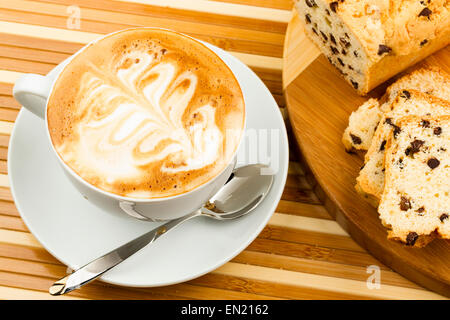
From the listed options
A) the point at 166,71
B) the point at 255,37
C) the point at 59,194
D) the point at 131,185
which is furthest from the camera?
the point at 255,37

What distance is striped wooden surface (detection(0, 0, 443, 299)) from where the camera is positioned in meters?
1.45

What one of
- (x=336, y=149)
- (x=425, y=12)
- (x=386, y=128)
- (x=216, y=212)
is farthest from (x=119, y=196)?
(x=425, y=12)

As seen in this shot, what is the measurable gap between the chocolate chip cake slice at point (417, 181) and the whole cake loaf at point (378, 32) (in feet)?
0.67

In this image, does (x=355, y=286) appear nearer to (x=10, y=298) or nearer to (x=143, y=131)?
(x=143, y=131)

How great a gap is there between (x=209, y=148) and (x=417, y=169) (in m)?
0.60

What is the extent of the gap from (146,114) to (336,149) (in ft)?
1.91

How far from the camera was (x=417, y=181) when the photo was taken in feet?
4.66

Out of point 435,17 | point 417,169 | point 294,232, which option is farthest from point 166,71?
point 435,17

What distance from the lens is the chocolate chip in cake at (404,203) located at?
138 centimetres

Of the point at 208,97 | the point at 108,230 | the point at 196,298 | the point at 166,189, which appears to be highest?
the point at 208,97

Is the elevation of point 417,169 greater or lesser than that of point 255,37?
lesser

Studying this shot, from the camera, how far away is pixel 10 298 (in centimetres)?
142

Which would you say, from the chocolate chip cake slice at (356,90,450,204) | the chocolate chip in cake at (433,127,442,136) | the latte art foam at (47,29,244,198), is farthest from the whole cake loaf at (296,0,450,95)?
the latte art foam at (47,29,244,198)

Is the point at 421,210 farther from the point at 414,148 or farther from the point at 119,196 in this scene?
the point at 119,196
